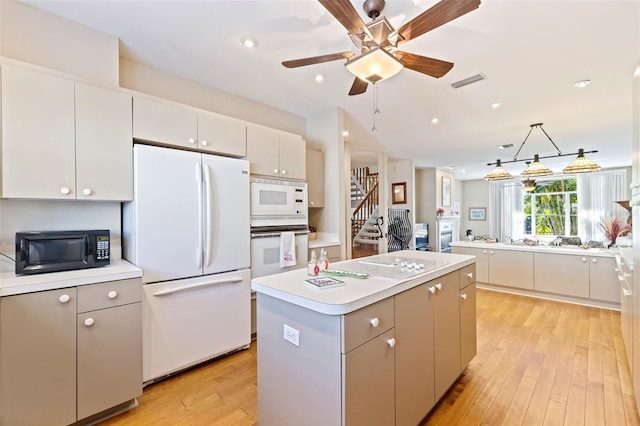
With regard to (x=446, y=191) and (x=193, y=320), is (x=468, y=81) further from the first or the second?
(x=446, y=191)

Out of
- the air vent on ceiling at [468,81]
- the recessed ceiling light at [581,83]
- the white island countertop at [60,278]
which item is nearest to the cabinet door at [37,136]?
the white island countertop at [60,278]

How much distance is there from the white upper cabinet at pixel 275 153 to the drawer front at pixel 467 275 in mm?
1969

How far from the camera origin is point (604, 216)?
7484mm

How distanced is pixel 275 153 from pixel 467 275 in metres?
2.20

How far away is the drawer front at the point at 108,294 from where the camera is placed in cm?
170

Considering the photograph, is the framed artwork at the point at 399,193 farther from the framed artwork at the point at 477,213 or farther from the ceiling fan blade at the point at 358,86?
the ceiling fan blade at the point at 358,86

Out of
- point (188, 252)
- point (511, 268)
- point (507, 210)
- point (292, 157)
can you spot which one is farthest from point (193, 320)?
point (507, 210)

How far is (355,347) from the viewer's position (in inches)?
48.3

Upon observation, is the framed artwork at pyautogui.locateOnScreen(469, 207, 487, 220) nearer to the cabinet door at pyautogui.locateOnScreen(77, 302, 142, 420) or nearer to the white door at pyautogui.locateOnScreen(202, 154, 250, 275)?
the white door at pyautogui.locateOnScreen(202, 154, 250, 275)

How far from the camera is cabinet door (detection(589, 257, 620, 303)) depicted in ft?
12.4

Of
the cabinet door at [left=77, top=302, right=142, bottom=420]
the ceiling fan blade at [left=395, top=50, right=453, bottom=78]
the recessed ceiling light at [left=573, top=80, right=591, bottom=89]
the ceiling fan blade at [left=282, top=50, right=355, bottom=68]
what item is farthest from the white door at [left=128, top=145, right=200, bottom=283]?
the recessed ceiling light at [left=573, top=80, right=591, bottom=89]

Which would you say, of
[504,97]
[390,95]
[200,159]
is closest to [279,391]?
[200,159]

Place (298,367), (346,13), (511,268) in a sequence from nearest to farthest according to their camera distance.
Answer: (298,367), (346,13), (511,268)

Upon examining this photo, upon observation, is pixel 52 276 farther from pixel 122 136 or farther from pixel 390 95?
pixel 390 95
